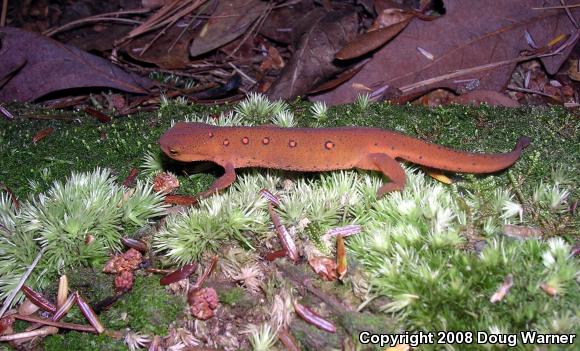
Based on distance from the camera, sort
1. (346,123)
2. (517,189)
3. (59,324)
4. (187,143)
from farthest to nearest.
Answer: (346,123) → (187,143) → (517,189) → (59,324)

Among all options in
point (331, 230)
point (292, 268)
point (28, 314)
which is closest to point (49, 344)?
point (28, 314)

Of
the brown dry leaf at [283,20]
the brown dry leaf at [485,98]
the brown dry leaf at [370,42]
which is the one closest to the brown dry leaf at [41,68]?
the brown dry leaf at [283,20]

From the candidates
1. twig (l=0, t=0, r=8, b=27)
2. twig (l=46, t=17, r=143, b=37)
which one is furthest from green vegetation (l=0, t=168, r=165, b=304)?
twig (l=0, t=0, r=8, b=27)

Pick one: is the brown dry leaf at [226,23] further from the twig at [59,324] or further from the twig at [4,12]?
the twig at [59,324]

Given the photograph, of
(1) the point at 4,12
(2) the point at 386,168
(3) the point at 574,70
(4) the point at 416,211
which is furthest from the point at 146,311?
(1) the point at 4,12

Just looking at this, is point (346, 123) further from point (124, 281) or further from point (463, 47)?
point (124, 281)

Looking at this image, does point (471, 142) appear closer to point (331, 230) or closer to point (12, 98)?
point (331, 230)

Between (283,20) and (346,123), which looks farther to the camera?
(283,20)

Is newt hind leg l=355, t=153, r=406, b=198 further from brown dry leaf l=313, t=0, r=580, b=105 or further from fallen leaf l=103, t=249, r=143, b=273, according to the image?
fallen leaf l=103, t=249, r=143, b=273

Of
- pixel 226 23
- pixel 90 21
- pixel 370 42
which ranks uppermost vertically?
pixel 90 21
